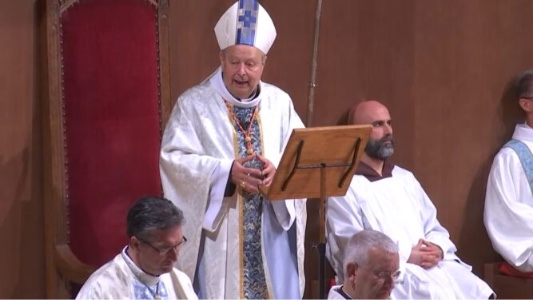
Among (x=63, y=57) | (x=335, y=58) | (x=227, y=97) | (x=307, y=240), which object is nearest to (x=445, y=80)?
(x=335, y=58)

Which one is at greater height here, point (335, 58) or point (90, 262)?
point (335, 58)

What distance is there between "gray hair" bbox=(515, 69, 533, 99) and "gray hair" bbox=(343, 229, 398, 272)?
3.06 m

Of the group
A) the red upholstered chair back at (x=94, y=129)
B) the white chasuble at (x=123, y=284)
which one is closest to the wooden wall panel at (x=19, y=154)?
the red upholstered chair back at (x=94, y=129)

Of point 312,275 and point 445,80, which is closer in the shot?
point 312,275

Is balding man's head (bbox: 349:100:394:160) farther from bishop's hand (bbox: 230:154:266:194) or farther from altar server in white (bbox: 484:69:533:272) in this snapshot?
bishop's hand (bbox: 230:154:266:194)

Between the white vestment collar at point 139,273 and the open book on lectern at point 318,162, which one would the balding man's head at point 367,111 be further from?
the white vestment collar at point 139,273

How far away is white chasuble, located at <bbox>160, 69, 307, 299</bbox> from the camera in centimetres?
577

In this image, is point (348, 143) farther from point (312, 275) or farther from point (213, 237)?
point (312, 275)

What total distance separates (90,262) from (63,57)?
0.98 metres

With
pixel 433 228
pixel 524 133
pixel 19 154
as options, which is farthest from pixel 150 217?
pixel 524 133

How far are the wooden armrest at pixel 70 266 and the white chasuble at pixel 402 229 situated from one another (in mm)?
1499

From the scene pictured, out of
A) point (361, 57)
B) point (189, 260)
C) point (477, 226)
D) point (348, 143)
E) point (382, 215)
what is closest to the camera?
point (348, 143)

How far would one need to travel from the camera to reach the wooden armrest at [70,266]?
569 centimetres

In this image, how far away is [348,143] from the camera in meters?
5.44
